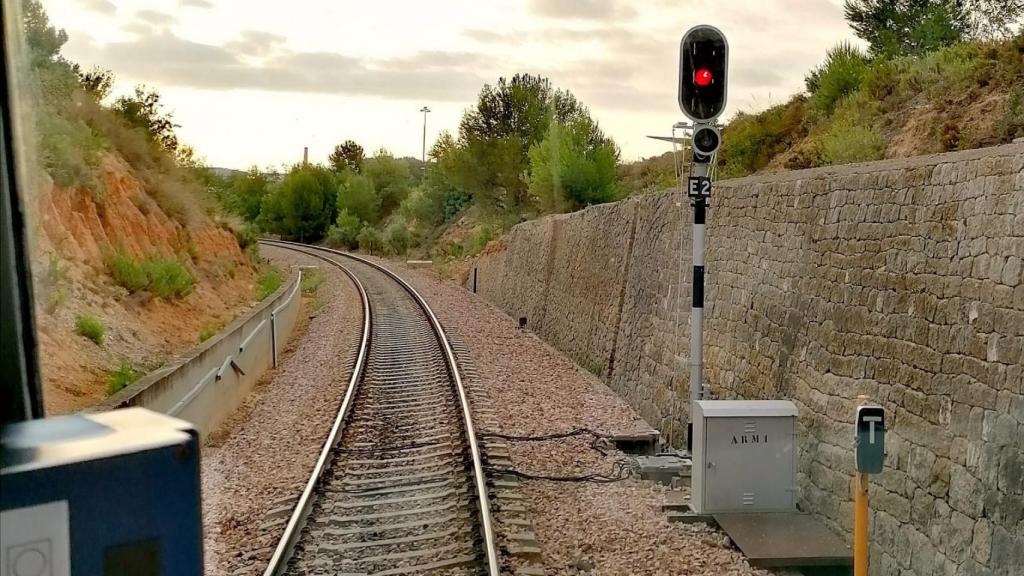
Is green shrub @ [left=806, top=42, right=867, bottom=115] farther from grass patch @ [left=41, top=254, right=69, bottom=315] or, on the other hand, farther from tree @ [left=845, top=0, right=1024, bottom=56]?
grass patch @ [left=41, top=254, right=69, bottom=315]

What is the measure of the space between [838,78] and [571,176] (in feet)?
36.5

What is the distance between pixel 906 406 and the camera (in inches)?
229

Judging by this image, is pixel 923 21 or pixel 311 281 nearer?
pixel 923 21

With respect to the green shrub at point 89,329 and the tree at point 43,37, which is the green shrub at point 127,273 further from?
the tree at point 43,37

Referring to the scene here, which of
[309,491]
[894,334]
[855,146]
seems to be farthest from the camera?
[855,146]

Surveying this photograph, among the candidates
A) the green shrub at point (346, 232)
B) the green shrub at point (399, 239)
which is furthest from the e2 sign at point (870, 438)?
the green shrub at point (346, 232)

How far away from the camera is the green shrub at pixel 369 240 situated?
59906 mm

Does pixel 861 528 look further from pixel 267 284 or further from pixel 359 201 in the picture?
pixel 359 201

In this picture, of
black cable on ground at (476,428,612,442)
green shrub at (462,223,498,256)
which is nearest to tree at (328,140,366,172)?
green shrub at (462,223,498,256)

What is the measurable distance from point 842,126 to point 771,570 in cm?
1455

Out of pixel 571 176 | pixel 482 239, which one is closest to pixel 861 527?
pixel 571 176

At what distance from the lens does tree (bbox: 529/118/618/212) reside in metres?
31.2

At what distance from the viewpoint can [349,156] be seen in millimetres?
95188

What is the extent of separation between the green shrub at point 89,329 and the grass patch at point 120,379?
91cm
